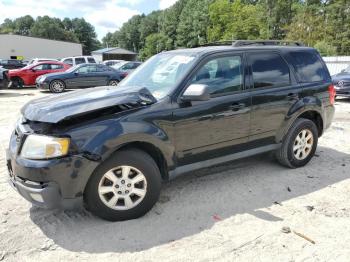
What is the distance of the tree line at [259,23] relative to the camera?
5138 cm

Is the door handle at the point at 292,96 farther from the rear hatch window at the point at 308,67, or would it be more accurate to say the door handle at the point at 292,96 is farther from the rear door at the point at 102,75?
the rear door at the point at 102,75

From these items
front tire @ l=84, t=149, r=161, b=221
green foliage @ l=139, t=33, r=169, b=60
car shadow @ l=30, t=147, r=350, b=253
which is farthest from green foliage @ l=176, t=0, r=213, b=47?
front tire @ l=84, t=149, r=161, b=221

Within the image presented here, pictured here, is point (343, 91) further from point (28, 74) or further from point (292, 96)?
point (28, 74)

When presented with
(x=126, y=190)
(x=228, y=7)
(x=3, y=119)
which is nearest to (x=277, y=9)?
(x=228, y=7)

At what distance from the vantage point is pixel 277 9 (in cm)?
6969

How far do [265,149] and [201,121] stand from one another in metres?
1.29

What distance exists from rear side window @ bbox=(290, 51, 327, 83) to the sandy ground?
1423 mm

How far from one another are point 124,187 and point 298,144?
9.34ft

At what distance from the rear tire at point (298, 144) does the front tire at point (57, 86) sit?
1394 centimetres

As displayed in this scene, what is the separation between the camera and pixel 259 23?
6450 cm

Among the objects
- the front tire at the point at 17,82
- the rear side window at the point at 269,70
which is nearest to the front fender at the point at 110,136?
the rear side window at the point at 269,70

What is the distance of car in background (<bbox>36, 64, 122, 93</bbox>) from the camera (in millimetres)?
16969

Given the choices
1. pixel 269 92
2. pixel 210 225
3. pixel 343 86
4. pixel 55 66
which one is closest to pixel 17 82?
pixel 55 66

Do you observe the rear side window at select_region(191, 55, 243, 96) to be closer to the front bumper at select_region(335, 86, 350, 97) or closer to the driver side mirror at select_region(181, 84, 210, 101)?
the driver side mirror at select_region(181, 84, 210, 101)
